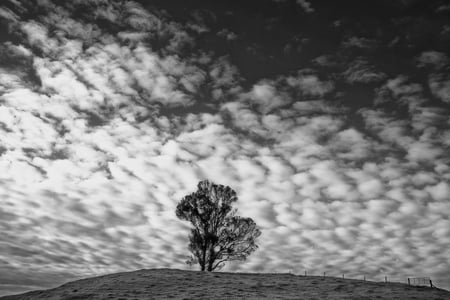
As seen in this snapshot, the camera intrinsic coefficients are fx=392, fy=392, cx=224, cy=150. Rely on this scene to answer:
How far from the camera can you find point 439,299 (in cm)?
3114

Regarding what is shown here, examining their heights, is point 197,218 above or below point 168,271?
above

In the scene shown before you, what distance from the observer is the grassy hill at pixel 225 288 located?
3366 cm

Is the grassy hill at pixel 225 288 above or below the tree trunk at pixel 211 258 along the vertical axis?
below

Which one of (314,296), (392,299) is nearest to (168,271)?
(314,296)

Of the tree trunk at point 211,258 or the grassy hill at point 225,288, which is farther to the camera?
the tree trunk at point 211,258

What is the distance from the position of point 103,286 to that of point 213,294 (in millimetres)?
13443

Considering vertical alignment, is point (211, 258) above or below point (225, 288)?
above

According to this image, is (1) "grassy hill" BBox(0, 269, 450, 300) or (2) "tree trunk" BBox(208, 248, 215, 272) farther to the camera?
(2) "tree trunk" BBox(208, 248, 215, 272)

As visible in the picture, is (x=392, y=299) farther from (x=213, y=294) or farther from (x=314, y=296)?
(x=213, y=294)

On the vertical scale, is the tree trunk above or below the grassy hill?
above

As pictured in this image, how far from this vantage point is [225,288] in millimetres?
37656

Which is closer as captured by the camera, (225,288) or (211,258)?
(225,288)

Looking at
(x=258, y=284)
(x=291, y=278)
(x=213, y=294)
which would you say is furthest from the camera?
(x=291, y=278)

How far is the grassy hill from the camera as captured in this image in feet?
110
